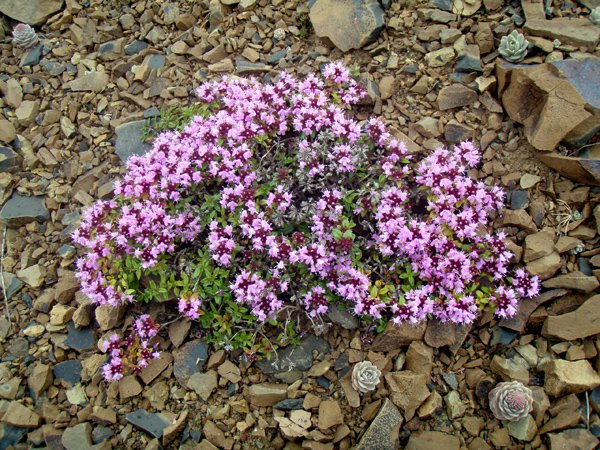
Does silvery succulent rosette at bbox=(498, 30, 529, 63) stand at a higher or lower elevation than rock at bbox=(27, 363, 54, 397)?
higher

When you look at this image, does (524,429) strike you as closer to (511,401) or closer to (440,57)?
(511,401)

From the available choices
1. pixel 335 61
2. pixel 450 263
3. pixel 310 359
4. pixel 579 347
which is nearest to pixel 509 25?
pixel 335 61

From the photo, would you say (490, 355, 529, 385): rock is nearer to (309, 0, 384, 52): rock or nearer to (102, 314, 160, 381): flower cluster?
(102, 314, 160, 381): flower cluster

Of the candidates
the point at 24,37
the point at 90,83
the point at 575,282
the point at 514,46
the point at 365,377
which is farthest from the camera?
the point at 24,37

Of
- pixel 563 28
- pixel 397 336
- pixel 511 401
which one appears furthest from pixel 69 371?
pixel 563 28

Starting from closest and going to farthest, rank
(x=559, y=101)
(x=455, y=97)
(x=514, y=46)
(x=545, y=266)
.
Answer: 1. (x=545, y=266)
2. (x=559, y=101)
3. (x=514, y=46)
4. (x=455, y=97)

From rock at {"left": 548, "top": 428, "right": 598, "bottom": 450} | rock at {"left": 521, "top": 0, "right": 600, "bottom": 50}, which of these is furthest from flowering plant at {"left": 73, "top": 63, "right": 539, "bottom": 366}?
rock at {"left": 521, "top": 0, "right": 600, "bottom": 50}

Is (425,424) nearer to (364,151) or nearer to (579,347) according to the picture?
(579,347)
